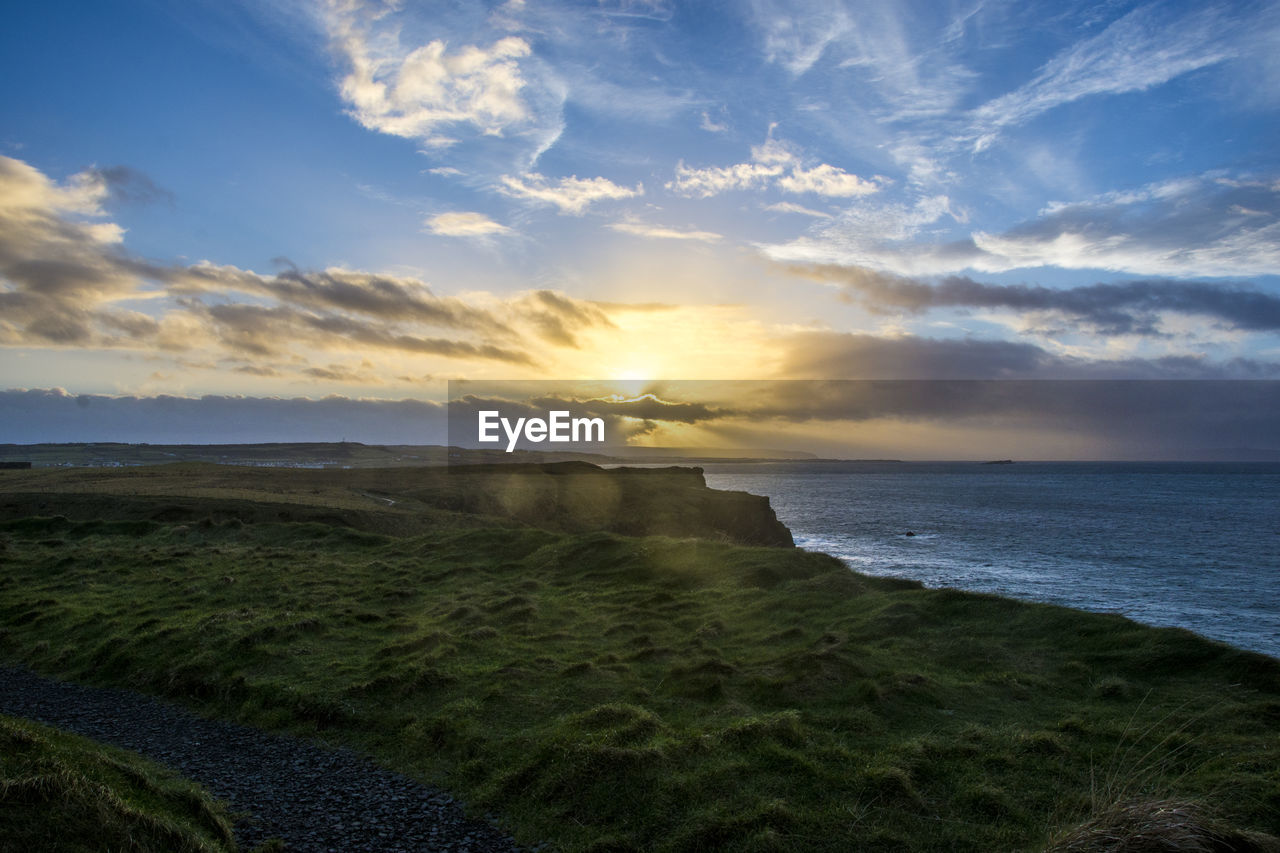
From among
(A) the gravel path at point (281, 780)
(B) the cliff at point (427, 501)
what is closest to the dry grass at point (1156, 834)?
(A) the gravel path at point (281, 780)

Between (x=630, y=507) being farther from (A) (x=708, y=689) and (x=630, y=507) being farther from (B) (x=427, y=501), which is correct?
(A) (x=708, y=689)

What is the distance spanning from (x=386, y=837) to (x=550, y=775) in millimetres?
3230

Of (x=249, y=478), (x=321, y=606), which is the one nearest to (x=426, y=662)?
(x=321, y=606)

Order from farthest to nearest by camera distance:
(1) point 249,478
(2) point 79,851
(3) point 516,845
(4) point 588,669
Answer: (1) point 249,478, (4) point 588,669, (3) point 516,845, (2) point 79,851

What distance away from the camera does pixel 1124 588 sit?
60.3m

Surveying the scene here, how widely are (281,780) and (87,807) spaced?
529cm

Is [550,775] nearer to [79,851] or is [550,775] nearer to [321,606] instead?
[79,851]

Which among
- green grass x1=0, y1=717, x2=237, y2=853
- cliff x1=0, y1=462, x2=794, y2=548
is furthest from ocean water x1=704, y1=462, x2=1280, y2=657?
green grass x1=0, y1=717, x2=237, y2=853

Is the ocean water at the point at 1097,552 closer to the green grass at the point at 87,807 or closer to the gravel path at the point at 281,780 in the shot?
the gravel path at the point at 281,780

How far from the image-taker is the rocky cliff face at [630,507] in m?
79.4

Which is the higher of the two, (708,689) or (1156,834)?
(1156,834)

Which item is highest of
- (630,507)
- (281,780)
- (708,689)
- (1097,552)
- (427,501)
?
(708,689)

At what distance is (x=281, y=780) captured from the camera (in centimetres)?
1448

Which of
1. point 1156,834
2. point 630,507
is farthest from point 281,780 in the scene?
point 630,507
